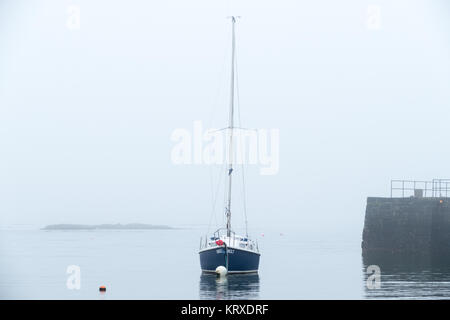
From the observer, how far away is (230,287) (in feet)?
146

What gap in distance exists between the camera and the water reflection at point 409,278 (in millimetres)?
42938

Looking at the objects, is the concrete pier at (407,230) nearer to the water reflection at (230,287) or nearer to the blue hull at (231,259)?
the blue hull at (231,259)

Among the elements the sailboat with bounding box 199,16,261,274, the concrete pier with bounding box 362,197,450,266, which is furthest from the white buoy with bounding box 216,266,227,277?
the concrete pier with bounding box 362,197,450,266

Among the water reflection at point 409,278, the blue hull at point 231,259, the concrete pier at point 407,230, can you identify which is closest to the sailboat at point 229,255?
the blue hull at point 231,259

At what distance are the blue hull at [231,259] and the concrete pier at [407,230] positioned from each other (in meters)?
21.1

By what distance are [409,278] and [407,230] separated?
58.6ft

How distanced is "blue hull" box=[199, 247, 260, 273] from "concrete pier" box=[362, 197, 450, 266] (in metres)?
21.1

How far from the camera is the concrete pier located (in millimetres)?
68250

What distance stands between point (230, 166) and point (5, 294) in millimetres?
15949

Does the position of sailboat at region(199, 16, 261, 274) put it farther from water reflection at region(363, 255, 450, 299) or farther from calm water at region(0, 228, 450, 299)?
water reflection at region(363, 255, 450, 299)
